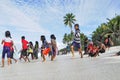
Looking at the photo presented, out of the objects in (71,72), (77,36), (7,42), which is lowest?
(71,72)

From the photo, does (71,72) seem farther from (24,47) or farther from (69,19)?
(69,19)

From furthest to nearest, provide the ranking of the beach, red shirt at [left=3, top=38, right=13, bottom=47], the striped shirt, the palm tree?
the palm tree → the striped shirt → red shirt at [left=3, top=38, right=13, bottom=47] → the beach

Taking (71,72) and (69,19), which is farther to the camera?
(69,19)

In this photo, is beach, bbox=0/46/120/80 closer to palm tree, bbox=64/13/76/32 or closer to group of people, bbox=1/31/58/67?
group of people, bbox=1/31/58/67

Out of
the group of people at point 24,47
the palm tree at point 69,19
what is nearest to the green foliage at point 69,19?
the palm tree at point 69,19

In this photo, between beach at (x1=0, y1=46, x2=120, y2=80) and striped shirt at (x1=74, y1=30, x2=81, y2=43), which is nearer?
beach at (x1=0, y1=46, x2=120, y2=80)

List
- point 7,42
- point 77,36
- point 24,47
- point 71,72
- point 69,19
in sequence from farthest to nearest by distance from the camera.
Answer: point 69,19 < point 24,47 < point 77,36 < point 7,42 < point 71,72

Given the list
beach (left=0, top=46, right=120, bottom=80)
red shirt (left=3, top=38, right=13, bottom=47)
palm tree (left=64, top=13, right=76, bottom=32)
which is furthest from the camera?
palm tree (left=64, top=13, right=76, bottom=32)

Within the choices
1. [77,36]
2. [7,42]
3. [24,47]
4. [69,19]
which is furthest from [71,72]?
[69,19]

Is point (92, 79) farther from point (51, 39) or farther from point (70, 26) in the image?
point (70, 26)

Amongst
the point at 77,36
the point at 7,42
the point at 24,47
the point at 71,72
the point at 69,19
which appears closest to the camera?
the point at 71,72

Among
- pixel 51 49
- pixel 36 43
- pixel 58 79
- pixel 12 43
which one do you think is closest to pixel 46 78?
pixel 58 79

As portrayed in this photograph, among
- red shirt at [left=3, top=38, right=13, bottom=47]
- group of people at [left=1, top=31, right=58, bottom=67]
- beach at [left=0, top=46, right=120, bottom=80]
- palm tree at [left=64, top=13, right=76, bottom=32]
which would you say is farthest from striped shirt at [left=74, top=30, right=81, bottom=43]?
palm tree at [left=64, top=13, right=76, bottom=32]

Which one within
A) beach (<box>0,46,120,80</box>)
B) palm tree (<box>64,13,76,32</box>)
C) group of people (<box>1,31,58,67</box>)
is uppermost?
palm tree (<box>64,13,76,32</box>)
